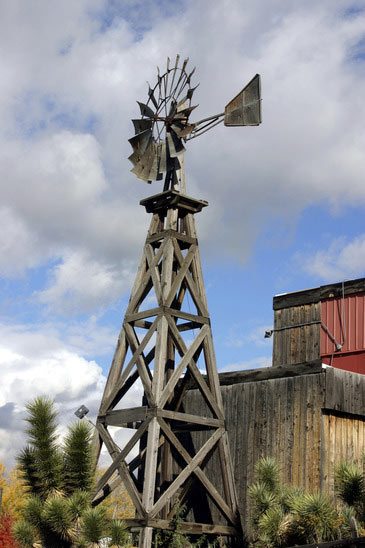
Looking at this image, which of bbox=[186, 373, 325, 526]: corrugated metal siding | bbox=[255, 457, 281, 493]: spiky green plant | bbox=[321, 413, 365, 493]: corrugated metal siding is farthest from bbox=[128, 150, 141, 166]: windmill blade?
bbox=[255, 457, 281, 493]: spiky green plant

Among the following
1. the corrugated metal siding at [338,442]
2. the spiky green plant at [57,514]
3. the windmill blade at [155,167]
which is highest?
the windmill blade at [155,167]

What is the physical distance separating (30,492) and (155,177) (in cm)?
862

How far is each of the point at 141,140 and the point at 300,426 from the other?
308 inches

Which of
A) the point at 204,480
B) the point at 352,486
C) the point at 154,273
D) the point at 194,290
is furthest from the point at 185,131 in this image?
the point at 352,486

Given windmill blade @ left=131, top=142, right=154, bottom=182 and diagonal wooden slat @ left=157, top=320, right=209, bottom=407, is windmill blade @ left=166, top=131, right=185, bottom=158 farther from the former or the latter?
diagonal wooden slat @ left=157, top=320, right=209, bottom=407

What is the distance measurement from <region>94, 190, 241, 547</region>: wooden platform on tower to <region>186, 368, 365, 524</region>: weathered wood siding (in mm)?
748

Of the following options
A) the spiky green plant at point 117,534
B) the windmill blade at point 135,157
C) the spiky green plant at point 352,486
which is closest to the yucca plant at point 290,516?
the spiky green plant at point 352,486

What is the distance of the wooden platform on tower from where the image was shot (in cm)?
1789

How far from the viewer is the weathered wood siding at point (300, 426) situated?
61.1 feet

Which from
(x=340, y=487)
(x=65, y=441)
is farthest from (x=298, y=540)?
(x=65, y=441)

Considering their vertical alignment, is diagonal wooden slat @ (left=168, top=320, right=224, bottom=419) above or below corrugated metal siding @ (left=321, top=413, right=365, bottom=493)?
above

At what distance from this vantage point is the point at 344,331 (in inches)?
976

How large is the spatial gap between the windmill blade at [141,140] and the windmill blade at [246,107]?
6.36 feet

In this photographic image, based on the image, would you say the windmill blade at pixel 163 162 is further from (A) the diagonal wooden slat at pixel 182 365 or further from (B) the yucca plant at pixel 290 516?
(B) the yucca plant at pixel 290 516
